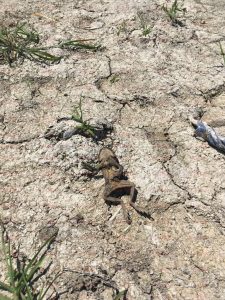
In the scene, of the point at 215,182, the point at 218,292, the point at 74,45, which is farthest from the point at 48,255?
the point at 74,45

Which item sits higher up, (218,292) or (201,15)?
(201,15)

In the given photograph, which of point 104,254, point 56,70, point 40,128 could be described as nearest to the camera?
point 104,254

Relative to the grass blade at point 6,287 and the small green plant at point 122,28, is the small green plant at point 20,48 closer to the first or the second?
the small green plant at point 122,28

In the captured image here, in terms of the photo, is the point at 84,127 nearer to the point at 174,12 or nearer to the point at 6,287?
the point at 6,287

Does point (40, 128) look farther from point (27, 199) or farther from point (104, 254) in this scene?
point (104, 254)

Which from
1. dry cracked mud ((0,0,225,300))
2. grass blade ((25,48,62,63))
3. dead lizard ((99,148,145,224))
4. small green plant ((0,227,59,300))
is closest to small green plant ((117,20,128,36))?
dry cracked mud ((0,0,225,300))

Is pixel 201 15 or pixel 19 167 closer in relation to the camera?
pixel 19 167

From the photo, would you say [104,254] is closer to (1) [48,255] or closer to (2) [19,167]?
(1) [48,255]

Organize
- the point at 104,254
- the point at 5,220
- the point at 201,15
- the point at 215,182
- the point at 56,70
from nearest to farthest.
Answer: the point at 104,254
the point at 5,220
the point at 215,182
the point at 56,70
the point at 201,15
